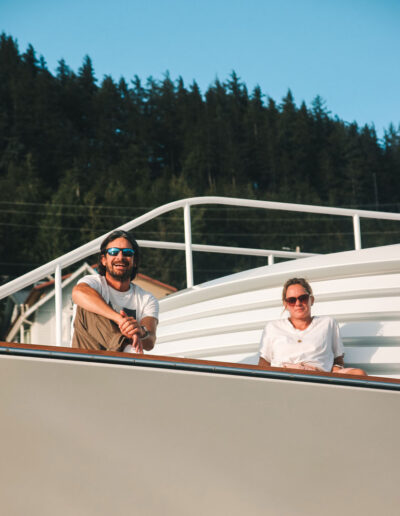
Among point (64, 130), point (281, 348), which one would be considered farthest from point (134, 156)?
A: point (281, 348)

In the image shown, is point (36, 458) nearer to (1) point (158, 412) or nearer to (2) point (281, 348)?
(1) point (158, 412)

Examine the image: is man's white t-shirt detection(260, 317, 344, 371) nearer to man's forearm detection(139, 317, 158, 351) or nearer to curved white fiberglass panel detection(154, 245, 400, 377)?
curved white fiberglass panel detection(154, 245, 400, 377)

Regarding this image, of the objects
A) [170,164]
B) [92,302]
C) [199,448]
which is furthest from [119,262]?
[170,164]

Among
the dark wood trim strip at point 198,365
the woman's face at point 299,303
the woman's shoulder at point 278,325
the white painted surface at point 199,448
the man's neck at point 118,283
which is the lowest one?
the white painted surface at point 199,448

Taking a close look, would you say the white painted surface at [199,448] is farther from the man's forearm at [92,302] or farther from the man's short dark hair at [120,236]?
the man's short dark hair at [120,236]

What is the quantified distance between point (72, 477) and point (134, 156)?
79.8 m

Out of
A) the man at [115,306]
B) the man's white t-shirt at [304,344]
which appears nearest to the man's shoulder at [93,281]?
the man at [115,306]

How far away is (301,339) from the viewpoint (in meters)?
3.59

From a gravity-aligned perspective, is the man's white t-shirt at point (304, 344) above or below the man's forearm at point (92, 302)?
below

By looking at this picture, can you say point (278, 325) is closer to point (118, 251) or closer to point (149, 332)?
point (149, 332)

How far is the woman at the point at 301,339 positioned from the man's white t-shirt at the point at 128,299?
0.70 metres

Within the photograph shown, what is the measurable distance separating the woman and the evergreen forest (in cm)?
5677

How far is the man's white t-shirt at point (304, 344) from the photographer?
3.53 m

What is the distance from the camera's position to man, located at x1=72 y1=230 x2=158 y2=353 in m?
3.11
